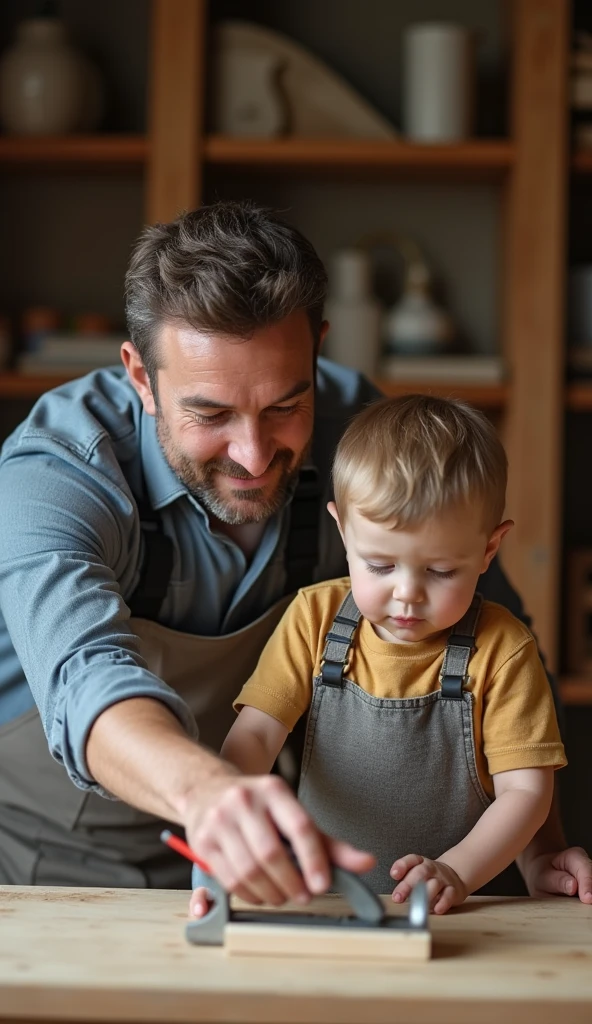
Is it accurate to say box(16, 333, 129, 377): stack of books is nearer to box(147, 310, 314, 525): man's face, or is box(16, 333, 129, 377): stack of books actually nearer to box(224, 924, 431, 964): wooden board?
box(147, 310, 314, 525): man's face

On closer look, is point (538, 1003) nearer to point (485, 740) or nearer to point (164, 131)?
point (485, 740)

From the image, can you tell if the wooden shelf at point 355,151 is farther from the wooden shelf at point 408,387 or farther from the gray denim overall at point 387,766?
the gray denim overall at point 387,766

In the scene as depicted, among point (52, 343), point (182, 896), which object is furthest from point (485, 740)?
point (52, 343)

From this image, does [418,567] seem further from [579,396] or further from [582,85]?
[582,85]

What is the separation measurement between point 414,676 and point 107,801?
533 mm

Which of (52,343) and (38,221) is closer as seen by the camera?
(52,343)

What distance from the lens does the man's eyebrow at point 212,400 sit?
134 cm

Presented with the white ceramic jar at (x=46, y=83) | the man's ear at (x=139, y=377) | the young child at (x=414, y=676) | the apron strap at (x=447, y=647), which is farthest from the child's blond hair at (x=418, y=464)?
the white ceramic jar at (x=46, y=83)

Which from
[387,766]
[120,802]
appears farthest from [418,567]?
[120,802]

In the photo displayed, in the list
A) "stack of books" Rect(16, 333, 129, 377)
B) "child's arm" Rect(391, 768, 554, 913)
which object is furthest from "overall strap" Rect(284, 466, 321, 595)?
"stack of books" Rect(16, 333, 129, 377)

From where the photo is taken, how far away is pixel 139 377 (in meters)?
1.52

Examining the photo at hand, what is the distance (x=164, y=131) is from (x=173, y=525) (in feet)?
4.73

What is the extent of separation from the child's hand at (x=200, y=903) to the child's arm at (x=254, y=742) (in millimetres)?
224

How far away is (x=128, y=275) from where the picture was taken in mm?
1475
